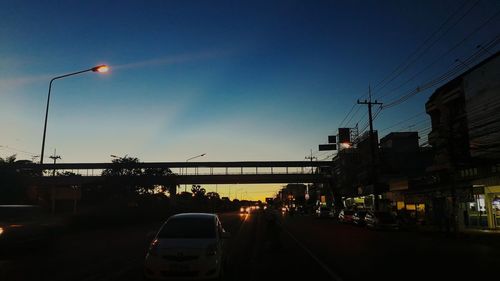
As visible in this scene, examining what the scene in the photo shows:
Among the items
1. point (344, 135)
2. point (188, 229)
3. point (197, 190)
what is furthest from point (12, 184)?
point (197, 190)

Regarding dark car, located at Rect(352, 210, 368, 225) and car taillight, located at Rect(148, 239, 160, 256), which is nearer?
car taillight, located at Rect(148, 239, 160, 256)

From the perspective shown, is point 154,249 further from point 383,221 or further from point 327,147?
point 327,147

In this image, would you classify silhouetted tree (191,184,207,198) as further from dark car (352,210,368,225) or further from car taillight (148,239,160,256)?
car taillight (148,239,160,256)

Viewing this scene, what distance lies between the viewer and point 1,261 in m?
15.5

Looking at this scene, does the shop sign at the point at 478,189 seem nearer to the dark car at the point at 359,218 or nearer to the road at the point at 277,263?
the dark car at the point at 359,218

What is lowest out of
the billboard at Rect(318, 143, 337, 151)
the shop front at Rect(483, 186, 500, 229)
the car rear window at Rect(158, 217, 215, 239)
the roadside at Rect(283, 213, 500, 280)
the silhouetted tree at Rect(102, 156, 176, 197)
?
the roadside at Rect(283, 213, 500, 280)

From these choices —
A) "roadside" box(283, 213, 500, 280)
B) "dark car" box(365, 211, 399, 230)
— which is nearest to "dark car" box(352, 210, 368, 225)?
"dark car" box(365, 211, 399, 230)

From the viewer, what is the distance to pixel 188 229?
10.9m

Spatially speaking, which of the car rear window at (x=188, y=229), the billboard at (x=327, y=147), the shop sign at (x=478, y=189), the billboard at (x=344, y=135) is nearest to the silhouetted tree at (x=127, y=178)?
the billboard at (x=327, y=147)

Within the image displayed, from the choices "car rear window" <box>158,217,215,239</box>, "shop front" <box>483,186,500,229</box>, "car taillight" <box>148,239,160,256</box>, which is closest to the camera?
"car taillight" <box>148,239,160,256</box>

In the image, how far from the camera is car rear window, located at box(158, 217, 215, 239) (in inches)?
418

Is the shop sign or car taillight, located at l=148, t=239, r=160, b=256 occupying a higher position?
the shop sign

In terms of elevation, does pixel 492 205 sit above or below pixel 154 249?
above

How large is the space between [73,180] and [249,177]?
3686cm
